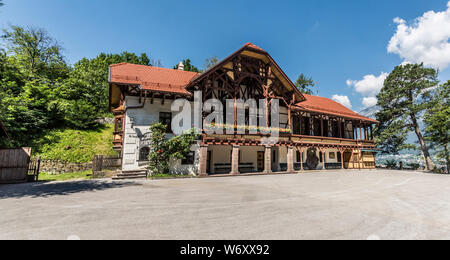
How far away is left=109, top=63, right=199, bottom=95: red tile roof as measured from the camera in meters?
15.7

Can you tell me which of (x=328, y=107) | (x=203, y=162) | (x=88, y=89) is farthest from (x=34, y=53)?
(x=328, y=107)

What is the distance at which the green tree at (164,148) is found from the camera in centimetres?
1560

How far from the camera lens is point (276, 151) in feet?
73.9

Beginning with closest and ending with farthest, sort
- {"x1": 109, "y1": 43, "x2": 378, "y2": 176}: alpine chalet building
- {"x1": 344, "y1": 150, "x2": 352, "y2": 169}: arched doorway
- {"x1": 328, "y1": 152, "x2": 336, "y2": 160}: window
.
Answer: {"x1": 109, "y1": 43, "x2": 378, "y2": 176}: alpine chalet building, {"x1": 328, "y1": 152, "x2": 336, "y2": 160}: window, {"x1": 344, "y1": 150, "x2": 352, "y2": 169}: arched doorway

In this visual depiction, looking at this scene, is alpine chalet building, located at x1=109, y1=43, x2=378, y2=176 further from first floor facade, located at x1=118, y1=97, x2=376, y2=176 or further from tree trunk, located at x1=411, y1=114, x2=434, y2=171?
tree trunk, located at x1=411, y1=114, x2=434, y2=171

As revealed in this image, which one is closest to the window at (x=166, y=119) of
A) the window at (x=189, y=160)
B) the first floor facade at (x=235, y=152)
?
the first floor facade at (x=235, y=152)

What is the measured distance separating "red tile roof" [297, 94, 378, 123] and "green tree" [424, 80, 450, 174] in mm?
5498

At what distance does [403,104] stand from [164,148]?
34.1m

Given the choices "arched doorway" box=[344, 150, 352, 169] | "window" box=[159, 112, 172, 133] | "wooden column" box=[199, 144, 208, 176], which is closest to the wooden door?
"wooden column" box=[199, 144, 208, 176]
